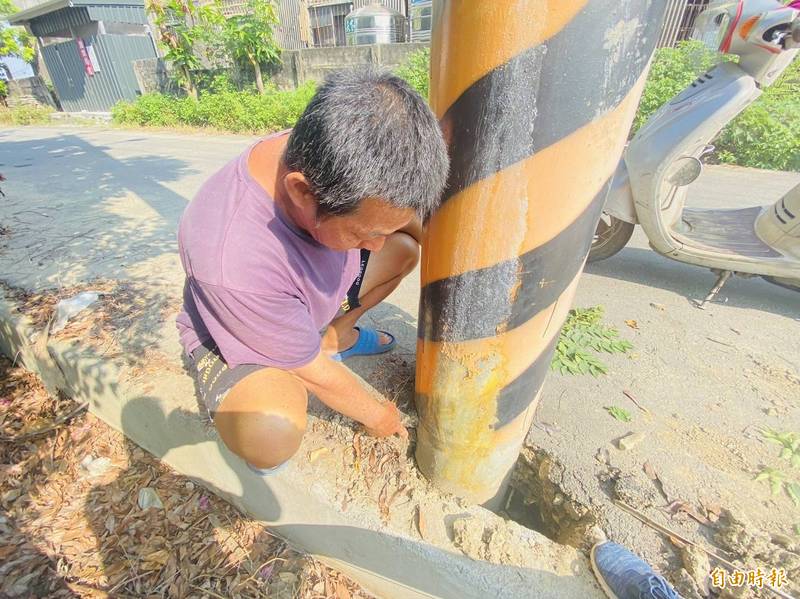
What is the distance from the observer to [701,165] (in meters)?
2.65

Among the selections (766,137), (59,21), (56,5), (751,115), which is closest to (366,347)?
(766,137)

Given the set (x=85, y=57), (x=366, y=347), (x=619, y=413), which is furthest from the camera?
(x=85, y=57)

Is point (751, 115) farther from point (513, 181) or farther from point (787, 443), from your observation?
point (513, 181)

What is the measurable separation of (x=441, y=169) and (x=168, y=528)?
1.91 m

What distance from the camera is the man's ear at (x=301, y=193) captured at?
3.60 feet

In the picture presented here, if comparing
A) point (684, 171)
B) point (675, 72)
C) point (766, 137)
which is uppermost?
point (675, 72)

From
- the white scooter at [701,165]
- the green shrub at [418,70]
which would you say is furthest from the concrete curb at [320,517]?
the green shrub at [418,70]

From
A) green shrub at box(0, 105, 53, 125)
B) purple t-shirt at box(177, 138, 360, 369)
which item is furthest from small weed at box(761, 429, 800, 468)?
green shrub at box(0, 105, 53, 125)

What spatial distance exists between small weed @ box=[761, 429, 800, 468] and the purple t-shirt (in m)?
1.85

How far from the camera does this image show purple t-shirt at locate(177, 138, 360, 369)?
3.99ft

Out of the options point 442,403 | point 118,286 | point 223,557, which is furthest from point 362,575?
point 118,286

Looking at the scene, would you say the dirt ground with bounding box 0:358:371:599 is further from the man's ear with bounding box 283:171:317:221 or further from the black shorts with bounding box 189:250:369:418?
the man's ear with bounding box 283:171:317:221

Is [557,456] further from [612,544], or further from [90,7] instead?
[90,7]

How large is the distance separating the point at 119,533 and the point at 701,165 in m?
3.70
